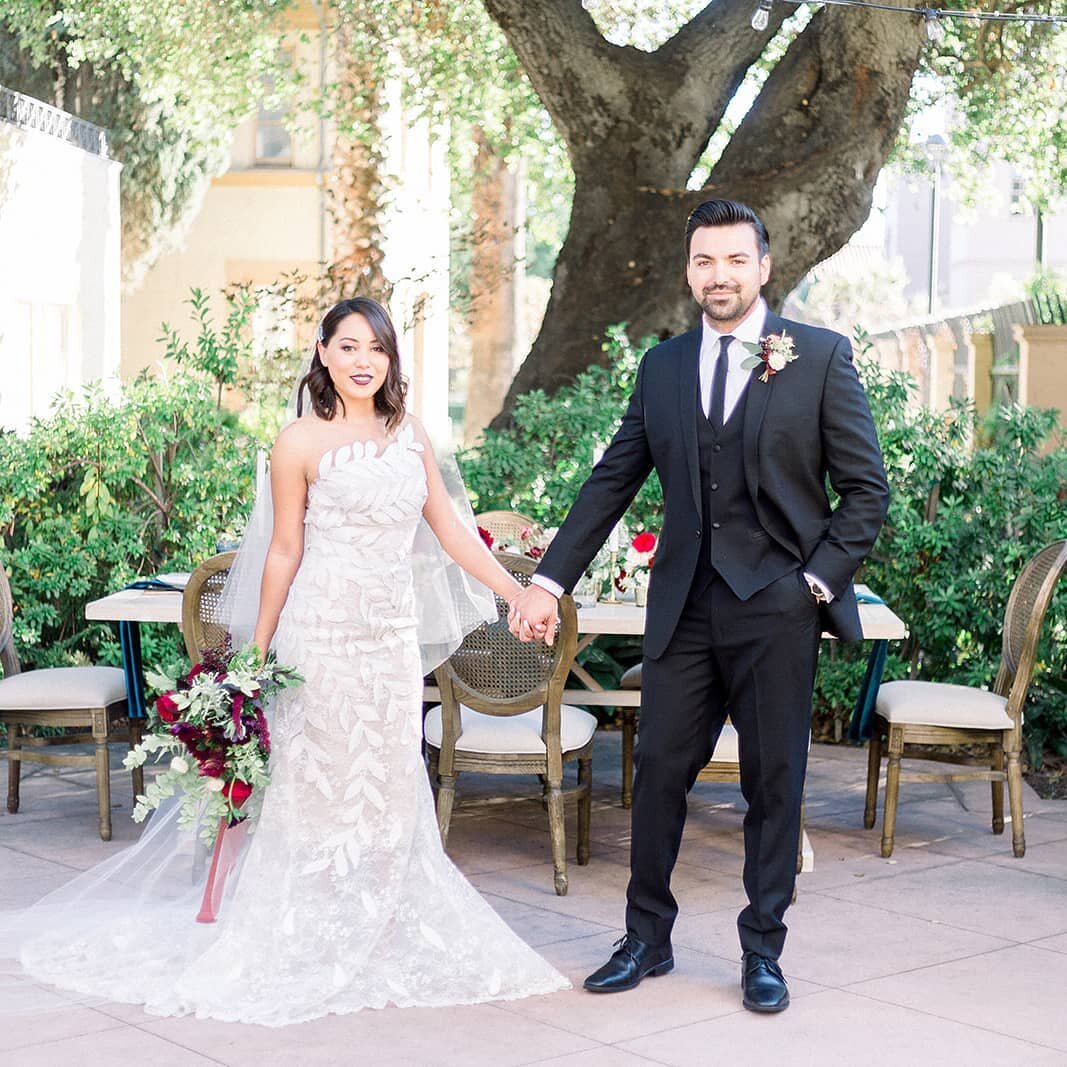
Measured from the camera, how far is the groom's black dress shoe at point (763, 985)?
4.64m

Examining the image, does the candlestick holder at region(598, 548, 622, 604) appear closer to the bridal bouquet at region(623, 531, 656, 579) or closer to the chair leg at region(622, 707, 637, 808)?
the bridal bouquet at region(623, 531, 656, 579)

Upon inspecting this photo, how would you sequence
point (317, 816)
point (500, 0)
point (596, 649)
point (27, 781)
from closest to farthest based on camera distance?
point (317, 816) → point (27, 781) → point (596, 649) → point (500, 0)

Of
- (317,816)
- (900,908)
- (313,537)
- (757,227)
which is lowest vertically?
(900,908)

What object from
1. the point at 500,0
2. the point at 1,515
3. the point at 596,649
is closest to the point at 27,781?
the point at 1,515

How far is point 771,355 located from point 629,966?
5.80ft

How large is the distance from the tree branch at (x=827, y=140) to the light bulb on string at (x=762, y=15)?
0.50 meters

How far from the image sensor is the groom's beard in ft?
15.3

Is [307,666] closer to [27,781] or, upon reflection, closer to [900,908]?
[900,908]

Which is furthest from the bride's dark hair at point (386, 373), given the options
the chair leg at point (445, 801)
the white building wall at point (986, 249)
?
the white building wall at point (986, 249)

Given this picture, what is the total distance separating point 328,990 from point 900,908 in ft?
7.25

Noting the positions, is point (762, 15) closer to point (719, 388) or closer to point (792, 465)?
point (719, 388)

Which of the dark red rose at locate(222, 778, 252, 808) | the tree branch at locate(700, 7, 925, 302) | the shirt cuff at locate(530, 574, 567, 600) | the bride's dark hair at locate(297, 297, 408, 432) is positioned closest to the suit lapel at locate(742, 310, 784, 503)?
the shirt cuff at locate(530, 574, 567, 600)

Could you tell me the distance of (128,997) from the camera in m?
4.71

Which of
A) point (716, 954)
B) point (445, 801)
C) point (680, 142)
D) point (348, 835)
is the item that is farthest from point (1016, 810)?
point (680, 142)
